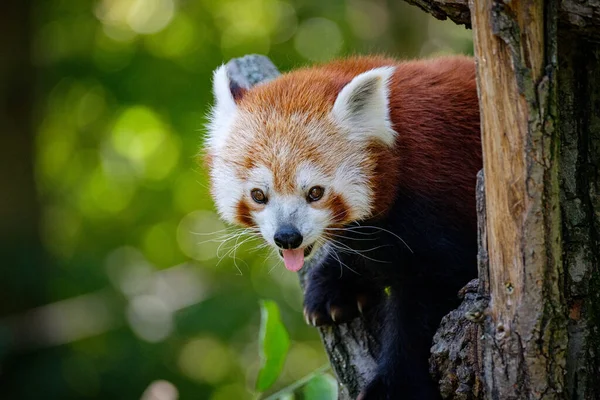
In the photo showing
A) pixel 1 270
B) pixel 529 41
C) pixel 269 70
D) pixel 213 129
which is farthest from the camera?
pixel 1 270

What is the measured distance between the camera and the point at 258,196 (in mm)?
2793

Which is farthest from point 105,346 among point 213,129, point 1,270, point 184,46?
point 213,129

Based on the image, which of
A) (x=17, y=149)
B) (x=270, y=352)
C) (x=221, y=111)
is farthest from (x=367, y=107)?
(x=17, y=149)

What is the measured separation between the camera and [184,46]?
7234 millimetres

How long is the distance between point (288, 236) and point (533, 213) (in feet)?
3.06

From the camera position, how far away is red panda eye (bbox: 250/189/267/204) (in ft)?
9.11

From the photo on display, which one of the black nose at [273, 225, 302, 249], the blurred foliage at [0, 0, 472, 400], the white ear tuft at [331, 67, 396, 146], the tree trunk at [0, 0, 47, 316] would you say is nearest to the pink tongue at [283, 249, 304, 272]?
the black nose at [273, 225, 302, 249]

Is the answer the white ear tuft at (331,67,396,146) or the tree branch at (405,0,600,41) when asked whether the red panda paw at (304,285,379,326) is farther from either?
the tree branch at (405,0,600,41)

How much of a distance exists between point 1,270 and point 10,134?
1.31 m

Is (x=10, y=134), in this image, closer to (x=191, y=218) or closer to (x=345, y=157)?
(x=191, y=218)

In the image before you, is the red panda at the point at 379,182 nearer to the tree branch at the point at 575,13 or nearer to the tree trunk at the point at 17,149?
the tree branch at the point at 575,13

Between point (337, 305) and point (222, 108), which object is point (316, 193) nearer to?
point (222, 108)

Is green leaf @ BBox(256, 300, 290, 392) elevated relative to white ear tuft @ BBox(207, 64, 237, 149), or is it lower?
lower

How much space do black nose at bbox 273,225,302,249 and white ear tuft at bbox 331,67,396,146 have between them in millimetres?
405
